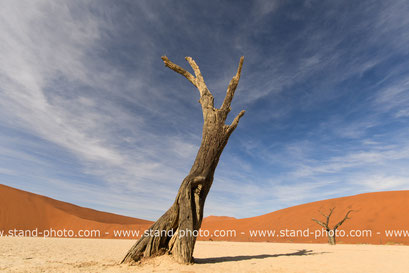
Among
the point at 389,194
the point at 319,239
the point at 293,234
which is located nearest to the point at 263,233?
the point at 293,234

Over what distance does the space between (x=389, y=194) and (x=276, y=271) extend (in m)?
A: 45.0

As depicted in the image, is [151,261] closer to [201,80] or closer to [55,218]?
[201,80]

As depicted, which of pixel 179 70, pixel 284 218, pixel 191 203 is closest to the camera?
pixel 191 203

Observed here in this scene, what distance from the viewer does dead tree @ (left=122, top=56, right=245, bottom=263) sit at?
752 cm

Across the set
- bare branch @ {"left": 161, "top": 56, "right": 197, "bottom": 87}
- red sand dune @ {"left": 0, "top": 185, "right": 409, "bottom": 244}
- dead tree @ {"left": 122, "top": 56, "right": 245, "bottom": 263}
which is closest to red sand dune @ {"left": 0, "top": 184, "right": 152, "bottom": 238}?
red sand dune @ {"left": 0, "top": 185, "right": 409, "bottom": 244}

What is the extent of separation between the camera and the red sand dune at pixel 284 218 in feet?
103

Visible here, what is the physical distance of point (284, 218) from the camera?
42750 millimetres

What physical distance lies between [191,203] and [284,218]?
39846 millimetres

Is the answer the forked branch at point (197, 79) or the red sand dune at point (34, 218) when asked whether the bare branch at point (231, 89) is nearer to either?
the forked branch at point (197, 79)

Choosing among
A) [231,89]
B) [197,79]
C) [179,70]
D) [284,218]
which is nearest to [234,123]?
[231,89]

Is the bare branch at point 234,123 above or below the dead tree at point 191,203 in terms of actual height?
above

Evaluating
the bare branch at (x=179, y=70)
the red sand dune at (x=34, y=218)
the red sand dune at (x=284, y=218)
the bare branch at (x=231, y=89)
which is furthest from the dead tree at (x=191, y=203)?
the red sand dune at (x=34, y=218)

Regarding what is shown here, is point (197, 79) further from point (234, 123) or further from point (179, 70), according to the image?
point (234, 123)

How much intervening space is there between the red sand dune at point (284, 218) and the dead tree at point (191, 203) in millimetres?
26570
